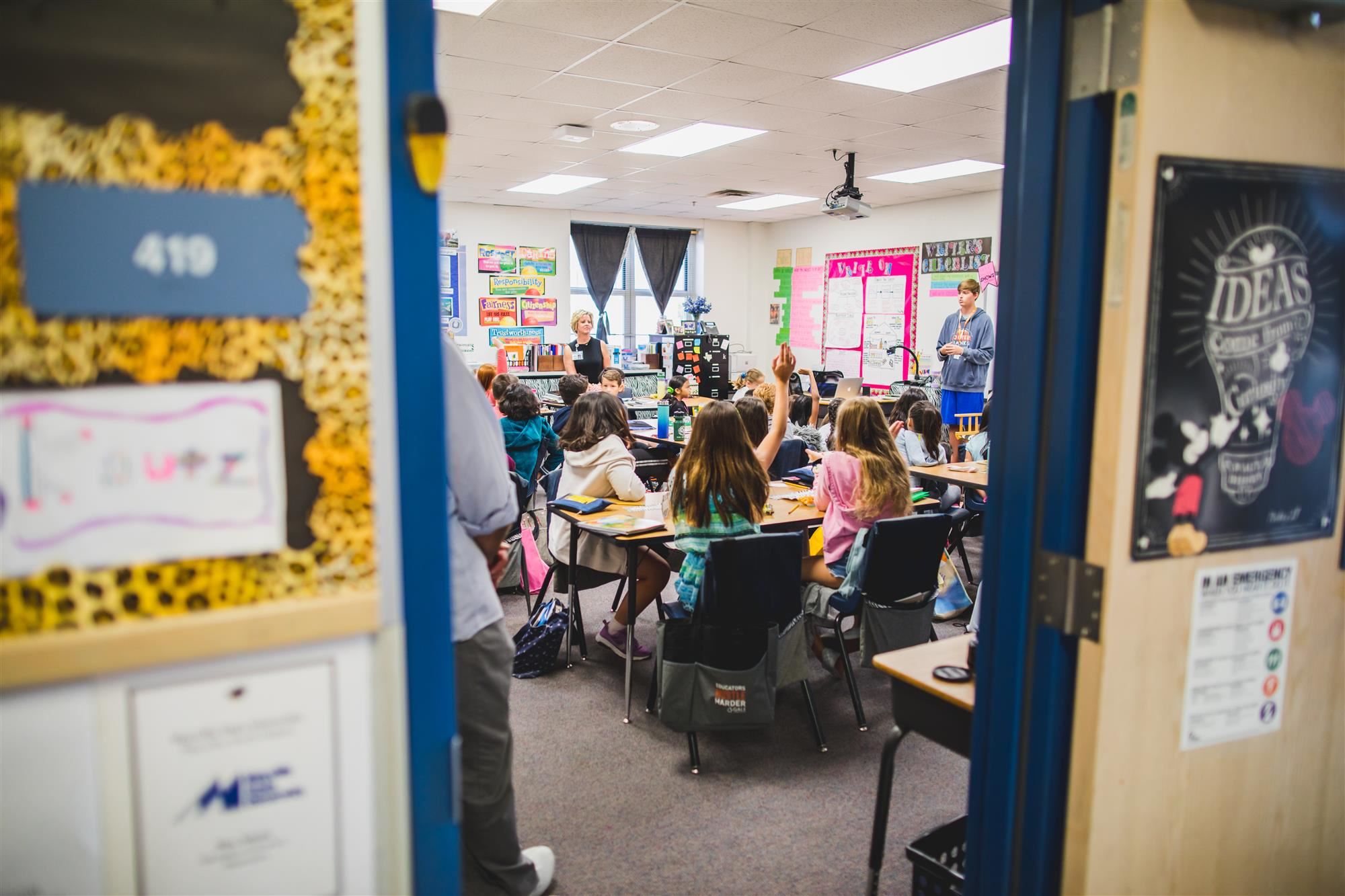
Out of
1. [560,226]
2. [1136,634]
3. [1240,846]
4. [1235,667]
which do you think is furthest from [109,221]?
[560,226]

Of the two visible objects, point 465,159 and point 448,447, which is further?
point 465,159

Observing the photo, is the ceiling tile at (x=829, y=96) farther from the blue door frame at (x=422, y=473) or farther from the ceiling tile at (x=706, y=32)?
the blue door frame at (x=422, y=473)

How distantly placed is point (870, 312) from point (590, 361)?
13.4 feet

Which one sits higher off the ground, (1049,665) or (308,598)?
(308,598)

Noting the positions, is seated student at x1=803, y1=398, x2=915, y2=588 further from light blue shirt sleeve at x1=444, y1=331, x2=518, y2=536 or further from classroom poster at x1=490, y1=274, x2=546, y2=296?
classroom poster at x1=490, y1=274, x2=546, y2=296

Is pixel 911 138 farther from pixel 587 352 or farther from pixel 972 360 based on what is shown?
pixel 587 352

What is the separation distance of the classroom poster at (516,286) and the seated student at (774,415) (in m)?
6.53

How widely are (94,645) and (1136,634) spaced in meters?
1.43

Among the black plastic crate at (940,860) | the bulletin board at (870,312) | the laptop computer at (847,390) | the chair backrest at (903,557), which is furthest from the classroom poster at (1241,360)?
the bulletin board at (870,312)

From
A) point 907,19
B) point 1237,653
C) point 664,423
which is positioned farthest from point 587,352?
point 1237,653

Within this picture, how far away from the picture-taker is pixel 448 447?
1.73 metres

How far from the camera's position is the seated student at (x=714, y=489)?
3021mm

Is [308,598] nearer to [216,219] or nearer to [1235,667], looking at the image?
[216,219]

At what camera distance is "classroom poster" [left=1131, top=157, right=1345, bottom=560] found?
4.34ft
